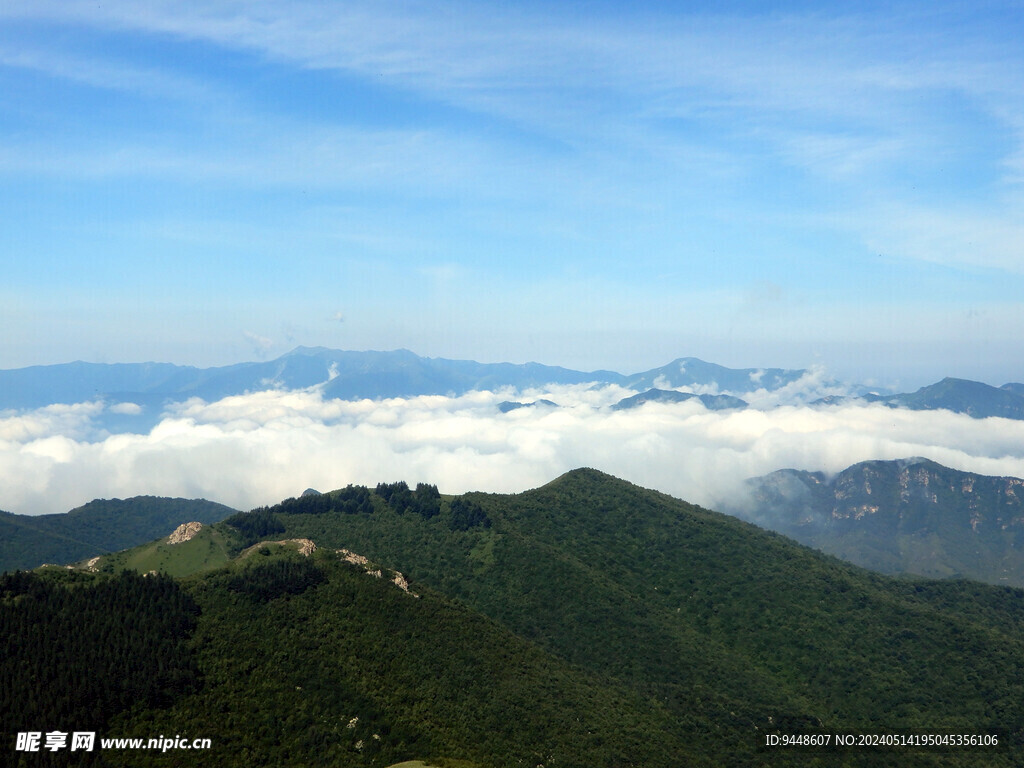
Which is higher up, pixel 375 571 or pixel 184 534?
pixel 375 571

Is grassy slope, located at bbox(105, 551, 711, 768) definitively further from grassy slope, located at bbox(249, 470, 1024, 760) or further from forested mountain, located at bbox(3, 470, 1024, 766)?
grassy slope, located at bbox(249, 470, 1024, 760)

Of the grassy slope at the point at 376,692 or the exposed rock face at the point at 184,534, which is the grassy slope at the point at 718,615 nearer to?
the grassy slope at the point at 376,692

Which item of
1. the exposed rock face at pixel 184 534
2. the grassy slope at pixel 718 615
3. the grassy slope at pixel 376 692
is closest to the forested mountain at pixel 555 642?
the grassy slope at pixel 376 692

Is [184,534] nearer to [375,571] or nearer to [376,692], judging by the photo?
[375,571]

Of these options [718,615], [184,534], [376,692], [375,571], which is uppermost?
[375,571]

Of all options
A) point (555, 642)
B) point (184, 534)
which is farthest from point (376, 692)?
point (184, 534)

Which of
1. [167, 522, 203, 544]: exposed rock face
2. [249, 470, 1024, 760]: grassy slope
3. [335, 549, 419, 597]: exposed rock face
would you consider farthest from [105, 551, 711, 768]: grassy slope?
[167, 522, 203, 544]: exposed rock face

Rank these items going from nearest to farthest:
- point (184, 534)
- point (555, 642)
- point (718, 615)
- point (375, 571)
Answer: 1. point (375, 571)
2. point (555, 642)
3. point (184, 534)
4. point (718, 615)

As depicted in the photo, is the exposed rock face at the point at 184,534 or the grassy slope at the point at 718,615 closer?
the grassy slope at the point at 718,615
